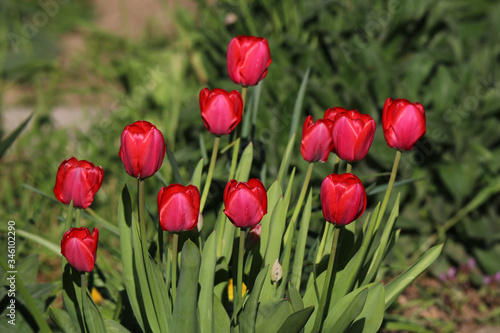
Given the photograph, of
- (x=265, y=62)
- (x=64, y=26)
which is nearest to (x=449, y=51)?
(x=265, y=62)

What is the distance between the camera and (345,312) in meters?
1.10

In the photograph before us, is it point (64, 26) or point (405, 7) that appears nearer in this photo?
point (405, 7)

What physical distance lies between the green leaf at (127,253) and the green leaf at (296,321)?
1.01ft

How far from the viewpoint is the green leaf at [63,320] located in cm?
116

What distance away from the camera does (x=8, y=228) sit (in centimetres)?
150

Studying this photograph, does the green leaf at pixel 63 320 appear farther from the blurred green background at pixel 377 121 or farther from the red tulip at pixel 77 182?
the blurred green background at pixel 377 121

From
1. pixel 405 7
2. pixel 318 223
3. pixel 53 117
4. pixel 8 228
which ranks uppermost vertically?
pixel 8 228

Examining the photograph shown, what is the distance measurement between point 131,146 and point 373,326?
1.90 ft

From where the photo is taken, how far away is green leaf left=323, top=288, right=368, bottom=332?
1077 mm

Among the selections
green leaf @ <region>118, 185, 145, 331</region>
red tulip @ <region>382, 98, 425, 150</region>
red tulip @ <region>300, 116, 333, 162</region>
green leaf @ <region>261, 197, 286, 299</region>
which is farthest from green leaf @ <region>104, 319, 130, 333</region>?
red tulip @ <region>382, 98, 425, 150</region>

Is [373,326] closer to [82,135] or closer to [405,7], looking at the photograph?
[405,7]

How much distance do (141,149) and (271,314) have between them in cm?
39

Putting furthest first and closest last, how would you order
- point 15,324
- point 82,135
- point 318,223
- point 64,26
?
point 64,26 → point 82,135 → point 318,223 → point 15,324

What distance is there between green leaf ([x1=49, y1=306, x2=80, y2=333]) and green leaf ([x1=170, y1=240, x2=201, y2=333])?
0.20 m
